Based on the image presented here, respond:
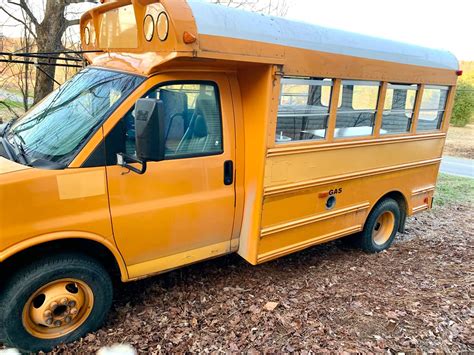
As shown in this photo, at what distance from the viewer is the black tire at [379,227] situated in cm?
497

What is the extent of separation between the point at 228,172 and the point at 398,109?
2549 millimetres

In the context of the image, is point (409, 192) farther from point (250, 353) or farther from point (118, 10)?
point (118, 10)

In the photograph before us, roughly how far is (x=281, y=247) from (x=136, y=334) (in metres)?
1.60

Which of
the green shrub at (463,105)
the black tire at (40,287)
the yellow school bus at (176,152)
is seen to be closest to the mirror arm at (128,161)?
the yellow school bus at (176,152)

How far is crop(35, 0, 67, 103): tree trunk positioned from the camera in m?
7.54

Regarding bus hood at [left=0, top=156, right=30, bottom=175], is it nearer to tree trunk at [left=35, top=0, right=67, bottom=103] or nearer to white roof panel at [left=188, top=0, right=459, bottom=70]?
white roof panel at [left=188, top=0, right=459, bottom=70]

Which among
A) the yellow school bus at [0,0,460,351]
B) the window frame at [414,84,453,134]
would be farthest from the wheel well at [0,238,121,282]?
the window frame at [414,84,453,134]

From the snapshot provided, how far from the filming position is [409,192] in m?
5.29

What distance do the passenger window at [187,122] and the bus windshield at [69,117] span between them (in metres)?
0.20

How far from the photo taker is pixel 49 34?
7.68 m

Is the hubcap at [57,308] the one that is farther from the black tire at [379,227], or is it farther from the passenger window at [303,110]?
the black tire at [379,227]

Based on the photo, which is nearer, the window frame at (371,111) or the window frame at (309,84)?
the window frame at (309,84)

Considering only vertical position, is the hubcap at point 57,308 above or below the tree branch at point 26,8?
below

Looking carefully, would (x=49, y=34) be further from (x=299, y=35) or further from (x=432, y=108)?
(x=432, y=108)
